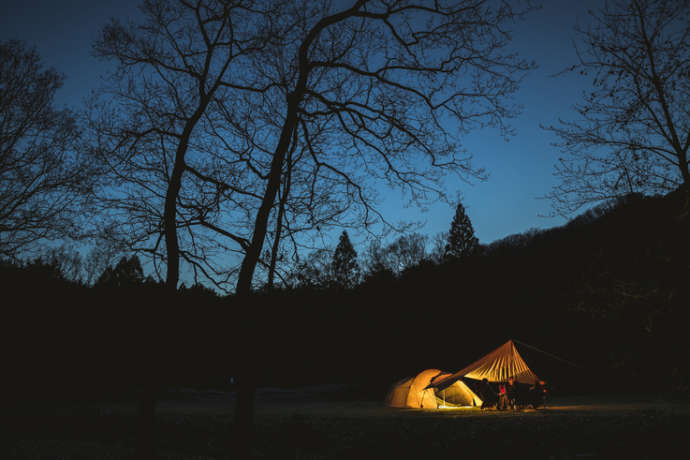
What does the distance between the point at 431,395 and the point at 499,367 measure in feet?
9.42

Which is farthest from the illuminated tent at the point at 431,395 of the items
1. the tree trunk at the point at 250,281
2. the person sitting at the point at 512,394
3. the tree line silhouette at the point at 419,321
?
the tree trunk at the point at 250,281

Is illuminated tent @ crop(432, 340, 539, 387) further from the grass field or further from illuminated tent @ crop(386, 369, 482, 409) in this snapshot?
the grass field

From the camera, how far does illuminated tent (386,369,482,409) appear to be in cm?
1672

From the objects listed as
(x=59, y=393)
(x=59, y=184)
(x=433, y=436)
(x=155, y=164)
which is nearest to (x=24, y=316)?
(x=59, y=393)

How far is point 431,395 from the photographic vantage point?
16.8 metres

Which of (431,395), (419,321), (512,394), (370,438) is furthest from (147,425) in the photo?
(419,321)

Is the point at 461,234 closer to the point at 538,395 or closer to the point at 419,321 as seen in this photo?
the point at 419,321

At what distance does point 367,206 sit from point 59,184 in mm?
7066

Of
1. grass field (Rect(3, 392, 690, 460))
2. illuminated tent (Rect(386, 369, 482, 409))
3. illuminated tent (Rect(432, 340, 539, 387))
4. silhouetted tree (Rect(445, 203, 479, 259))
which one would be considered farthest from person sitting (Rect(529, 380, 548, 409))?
silhouetted tree (Rect(445, 203, 479, 259))

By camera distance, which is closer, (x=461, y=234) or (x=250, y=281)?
(x=250, y=281)

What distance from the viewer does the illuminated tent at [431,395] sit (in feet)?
54.9

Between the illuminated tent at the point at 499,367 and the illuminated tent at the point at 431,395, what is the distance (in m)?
1.19

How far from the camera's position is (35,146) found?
984 centimetres

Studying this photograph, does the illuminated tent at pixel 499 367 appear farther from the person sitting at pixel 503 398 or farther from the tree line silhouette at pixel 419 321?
the tree line silhouette at pixel 419 321
